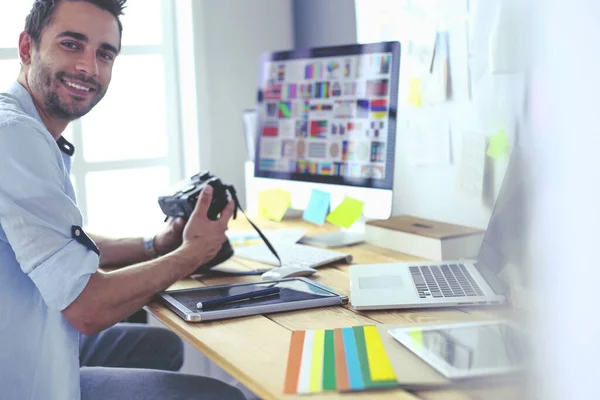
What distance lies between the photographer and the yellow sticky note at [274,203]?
183cm

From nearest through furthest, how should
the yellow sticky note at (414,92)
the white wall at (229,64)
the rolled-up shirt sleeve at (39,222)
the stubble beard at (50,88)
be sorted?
the rolled-up shirt sleeve at (39,222) < the stubble beard at (50,88) < the yellow sticky note at (414,92) < the white wall at (229,64)

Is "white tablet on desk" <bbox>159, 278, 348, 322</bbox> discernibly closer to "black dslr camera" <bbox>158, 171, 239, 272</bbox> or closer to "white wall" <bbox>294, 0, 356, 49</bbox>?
"black dslr camera" <bbox>158, 171, 239, 272</bbox>

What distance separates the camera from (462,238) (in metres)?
1.45

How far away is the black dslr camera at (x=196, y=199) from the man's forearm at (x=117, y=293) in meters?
0.16

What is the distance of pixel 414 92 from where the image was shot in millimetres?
1796

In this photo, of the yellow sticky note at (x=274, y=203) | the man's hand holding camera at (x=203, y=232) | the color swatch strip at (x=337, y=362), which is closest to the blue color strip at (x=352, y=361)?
the color swatch strip at (x=337, y=362)

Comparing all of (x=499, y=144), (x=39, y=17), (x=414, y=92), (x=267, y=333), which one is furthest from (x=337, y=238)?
(x=499, y=144)

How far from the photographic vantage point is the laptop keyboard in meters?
1.09

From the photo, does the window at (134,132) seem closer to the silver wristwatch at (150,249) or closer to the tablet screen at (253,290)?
the silver wristwatch at (150,249)

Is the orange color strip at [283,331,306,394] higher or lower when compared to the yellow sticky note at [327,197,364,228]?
lower

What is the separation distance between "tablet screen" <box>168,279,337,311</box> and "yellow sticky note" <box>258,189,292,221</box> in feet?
1.92

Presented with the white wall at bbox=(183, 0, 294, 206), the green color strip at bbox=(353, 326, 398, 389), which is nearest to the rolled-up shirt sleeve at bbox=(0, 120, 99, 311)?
the green color strip at bbox=(353, 326, 398, 389)

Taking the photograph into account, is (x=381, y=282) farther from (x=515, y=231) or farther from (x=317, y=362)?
(x=515, y=231)

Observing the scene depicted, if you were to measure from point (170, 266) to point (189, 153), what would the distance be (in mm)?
1239
